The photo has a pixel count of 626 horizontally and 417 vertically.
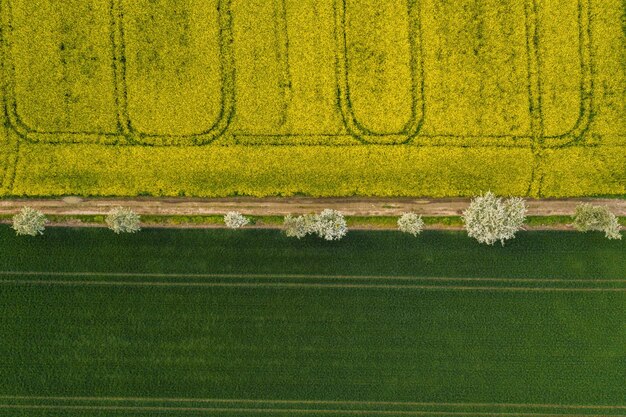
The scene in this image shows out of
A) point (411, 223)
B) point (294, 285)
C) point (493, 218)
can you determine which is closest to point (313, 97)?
point (411, 223)

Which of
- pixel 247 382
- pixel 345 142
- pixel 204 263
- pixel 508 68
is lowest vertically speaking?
pixel 247 382

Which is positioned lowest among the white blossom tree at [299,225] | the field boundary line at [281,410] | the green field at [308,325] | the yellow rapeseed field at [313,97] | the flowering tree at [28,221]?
the field boundary line at [281,410]

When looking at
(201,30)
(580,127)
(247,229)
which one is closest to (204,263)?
(247,229)

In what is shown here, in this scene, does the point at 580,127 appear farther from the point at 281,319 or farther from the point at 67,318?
the point at 67,318

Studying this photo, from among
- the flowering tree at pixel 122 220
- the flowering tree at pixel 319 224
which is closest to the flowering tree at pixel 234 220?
the flowering tree at pixel 319 224

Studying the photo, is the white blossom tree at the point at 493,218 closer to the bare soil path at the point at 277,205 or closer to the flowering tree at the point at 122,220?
the bare soil path at the point at 277,205

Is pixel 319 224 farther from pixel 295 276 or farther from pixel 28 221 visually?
pixel 28 221
